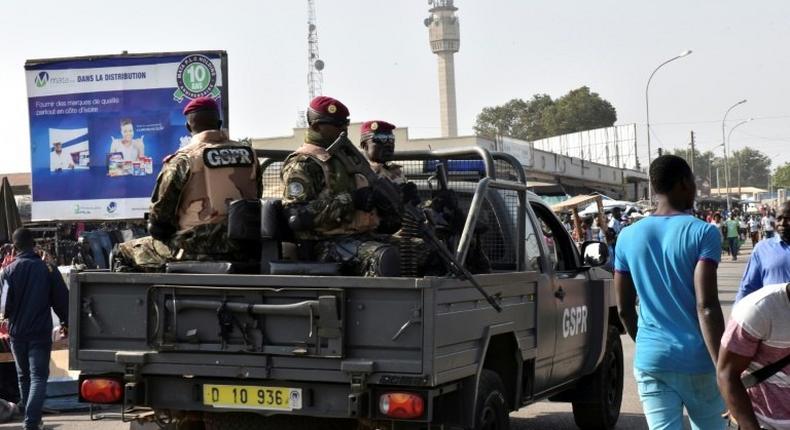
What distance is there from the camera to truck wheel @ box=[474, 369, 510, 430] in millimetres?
6086

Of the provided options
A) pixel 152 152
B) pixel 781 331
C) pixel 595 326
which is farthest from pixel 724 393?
pixel 152 152

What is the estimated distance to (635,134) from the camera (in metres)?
81.8

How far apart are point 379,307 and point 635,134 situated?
78283mm

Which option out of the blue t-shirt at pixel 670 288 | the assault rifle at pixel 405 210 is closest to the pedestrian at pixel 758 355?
the blue t-shirt at pixel 670 288

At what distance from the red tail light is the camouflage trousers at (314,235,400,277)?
1.24 meters

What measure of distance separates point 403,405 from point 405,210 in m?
0.99

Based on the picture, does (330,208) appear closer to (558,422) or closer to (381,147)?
(381,147)

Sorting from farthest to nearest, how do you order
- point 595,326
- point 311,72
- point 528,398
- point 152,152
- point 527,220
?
point 311,72 → point 152,152 → point 595,326 → point 527,220 → point 528,398

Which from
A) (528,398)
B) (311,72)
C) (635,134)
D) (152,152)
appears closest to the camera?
(528,398)

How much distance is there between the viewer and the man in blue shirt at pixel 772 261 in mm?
6923

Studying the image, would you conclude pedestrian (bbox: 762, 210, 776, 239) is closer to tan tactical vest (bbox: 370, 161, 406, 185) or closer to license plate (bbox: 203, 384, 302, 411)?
tan tactical vest (bbox: 370, 161, 406, 185)

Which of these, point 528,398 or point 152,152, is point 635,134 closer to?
point 152,152

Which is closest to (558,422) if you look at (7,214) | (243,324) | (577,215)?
(243,324)

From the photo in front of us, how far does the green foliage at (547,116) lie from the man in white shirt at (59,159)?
335 feet
